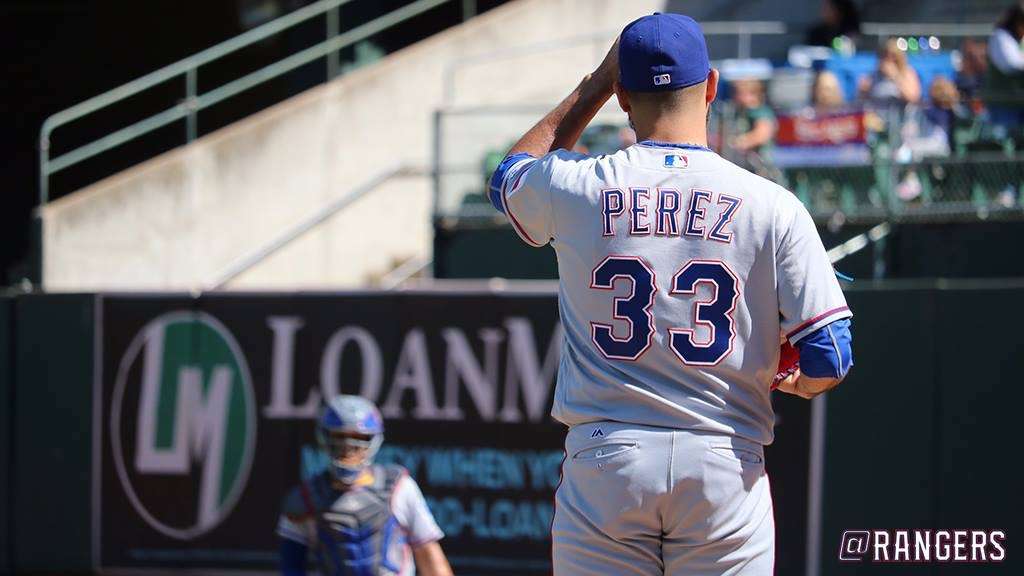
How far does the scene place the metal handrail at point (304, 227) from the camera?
11570 mm

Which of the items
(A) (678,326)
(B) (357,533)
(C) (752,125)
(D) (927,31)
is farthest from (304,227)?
(A) (678,326)

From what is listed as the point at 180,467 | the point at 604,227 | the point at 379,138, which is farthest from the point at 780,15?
the point at 604,227

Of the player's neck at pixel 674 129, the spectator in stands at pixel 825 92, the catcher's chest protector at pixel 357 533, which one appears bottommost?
the catcher's chest protector at pixel 357 533

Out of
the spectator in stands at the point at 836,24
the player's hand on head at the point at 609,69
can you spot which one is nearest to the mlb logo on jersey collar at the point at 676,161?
the player's hand on head at the point at 609,69

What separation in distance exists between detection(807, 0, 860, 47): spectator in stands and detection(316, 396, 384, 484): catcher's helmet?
8.24m

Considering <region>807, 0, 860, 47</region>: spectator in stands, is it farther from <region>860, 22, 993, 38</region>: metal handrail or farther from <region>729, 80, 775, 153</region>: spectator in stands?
<region>729, 80, 775, 153</region>: spectator in stands

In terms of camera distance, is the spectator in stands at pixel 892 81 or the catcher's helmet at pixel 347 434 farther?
the spectator in stands at pixel 892 81

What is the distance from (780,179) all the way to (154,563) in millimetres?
5231

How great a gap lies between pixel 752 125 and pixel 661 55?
7.97 metres

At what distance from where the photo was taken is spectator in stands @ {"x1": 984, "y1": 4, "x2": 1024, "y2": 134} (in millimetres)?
10641

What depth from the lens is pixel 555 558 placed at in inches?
128

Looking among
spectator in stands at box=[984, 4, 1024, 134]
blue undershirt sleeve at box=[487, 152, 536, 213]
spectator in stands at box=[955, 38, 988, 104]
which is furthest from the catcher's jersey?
spectator in stands at box=[955, 38, 988, 104]

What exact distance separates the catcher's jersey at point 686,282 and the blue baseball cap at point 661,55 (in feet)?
0.51

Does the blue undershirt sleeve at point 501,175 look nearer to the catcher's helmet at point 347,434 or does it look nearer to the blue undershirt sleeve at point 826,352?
the blue undershirt sleeve at point 826,352
